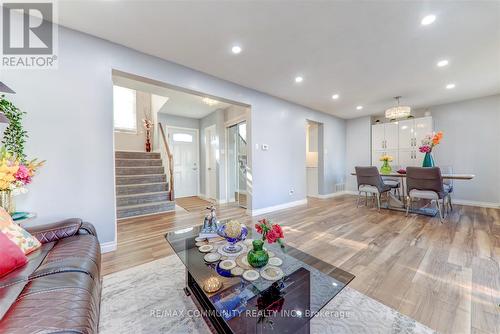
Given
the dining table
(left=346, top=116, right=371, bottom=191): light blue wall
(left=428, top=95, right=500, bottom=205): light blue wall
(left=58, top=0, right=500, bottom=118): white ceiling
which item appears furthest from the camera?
(left=346, top=116, right=371, bottom=191): light blue wall

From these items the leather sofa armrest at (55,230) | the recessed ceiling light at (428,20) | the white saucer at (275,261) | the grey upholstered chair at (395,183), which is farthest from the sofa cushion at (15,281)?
the grey upholstered chair at (395,183)

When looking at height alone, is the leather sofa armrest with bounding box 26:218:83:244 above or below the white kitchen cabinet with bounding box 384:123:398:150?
below

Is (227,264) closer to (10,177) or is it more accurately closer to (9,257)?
(9,257)

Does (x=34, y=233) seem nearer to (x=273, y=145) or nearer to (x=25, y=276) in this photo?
(x=25, y=276)

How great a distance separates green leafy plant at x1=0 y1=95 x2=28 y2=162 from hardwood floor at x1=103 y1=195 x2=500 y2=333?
1.39m

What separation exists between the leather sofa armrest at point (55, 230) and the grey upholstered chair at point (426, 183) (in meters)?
4.88

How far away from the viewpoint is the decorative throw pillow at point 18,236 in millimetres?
1299

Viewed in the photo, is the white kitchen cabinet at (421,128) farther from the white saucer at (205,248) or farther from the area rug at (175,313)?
the white saucer at (205,248)

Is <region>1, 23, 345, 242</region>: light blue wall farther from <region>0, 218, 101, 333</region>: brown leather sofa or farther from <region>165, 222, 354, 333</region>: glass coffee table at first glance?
<region>165, 222, 354, 333</region>: glass coffee table

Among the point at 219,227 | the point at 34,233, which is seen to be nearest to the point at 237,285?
the point at 219,227

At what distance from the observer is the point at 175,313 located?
1.39 meters

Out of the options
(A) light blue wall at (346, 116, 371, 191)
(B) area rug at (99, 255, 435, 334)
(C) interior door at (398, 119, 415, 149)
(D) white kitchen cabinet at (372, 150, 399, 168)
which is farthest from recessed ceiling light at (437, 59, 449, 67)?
(B) area rug at (99, 255, 435, 334)

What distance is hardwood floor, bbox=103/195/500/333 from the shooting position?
1.43m

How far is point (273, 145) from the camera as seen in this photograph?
4.26m
